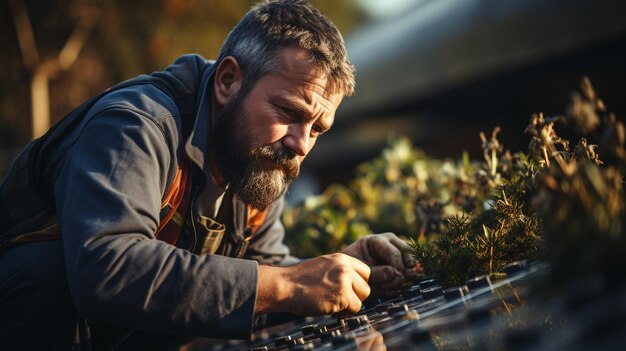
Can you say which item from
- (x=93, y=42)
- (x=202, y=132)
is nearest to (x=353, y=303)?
(x=202, y=132)

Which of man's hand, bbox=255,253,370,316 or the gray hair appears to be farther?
the gray hair

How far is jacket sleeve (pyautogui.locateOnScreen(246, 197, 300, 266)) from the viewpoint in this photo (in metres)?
3.30

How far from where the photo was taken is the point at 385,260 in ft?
8.51

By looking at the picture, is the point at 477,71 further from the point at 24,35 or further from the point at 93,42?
the point at 93,42

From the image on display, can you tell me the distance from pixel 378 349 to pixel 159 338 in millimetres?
1577

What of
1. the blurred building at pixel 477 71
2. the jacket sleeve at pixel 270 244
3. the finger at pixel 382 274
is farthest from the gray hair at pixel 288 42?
the blurred building at pixel 477 71

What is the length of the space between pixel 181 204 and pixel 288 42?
0.80 metres

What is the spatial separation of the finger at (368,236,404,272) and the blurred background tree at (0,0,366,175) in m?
8.50

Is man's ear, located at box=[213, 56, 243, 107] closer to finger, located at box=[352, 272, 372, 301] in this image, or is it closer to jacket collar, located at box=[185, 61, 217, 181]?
jacket collar, located at box=[185, 61, 217, 181]

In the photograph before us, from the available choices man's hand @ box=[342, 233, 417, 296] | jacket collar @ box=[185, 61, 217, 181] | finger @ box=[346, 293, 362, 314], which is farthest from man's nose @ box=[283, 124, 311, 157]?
finger @ box=[346, 293, 362, 314]

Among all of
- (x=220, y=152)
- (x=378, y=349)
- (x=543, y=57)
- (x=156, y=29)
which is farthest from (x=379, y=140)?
(x=378, y=349)

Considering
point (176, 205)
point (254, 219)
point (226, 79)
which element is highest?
point (226, 79)

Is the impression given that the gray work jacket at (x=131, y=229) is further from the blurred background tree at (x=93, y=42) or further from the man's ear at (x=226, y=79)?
the blurred background tree at (x=93, y=42)

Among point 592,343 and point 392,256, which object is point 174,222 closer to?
point 392,256
